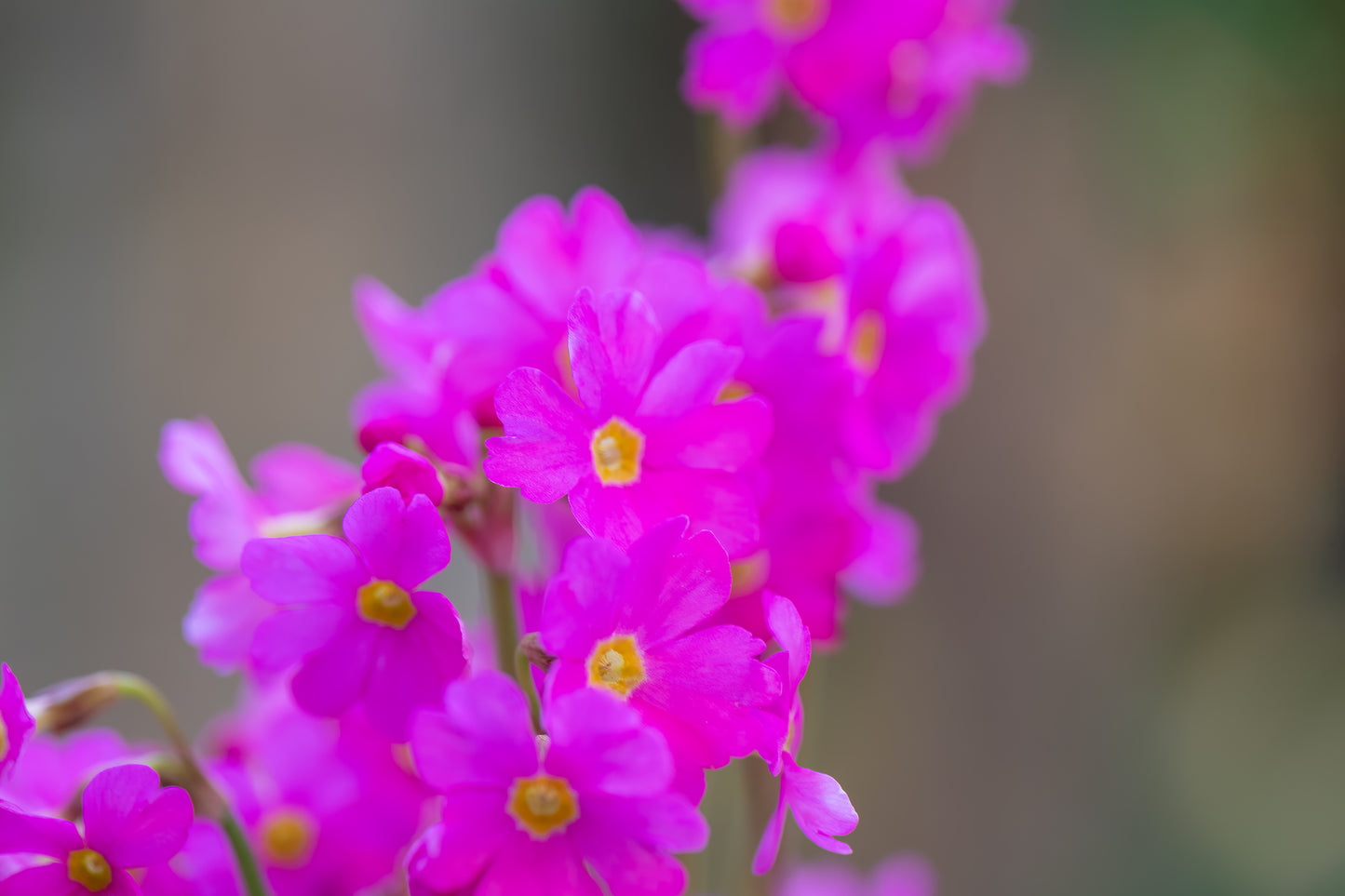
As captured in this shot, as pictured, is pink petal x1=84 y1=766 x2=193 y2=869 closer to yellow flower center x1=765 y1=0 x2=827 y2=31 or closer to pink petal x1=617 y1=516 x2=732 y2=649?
pink petal x1=617 y1=516 x2=732 y2=649

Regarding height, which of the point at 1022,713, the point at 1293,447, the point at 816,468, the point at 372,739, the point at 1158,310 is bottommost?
the point at 1022,713

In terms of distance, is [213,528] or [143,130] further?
[143,130]

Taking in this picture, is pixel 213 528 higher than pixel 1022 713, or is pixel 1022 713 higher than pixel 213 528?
pixel 213 528

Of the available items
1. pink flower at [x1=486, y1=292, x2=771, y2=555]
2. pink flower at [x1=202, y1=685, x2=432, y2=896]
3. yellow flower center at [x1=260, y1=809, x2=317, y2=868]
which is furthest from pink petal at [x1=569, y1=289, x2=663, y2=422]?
yellow flower center at [x1=260, y1=809, x2=317, y2=868]

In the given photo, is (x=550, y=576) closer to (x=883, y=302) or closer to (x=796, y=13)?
(x=883, y=302)

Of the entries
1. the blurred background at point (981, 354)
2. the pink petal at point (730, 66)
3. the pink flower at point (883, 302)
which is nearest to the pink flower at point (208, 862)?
the pink flower at point (883, 302)

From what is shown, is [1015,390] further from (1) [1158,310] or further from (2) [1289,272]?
(2) [1289,272]

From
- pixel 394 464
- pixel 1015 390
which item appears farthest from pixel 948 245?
pixel 1015 390

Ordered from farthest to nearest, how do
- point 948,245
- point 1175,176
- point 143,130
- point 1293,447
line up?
point 1293,447
point 1175,176
point 143,130
point 948,245
